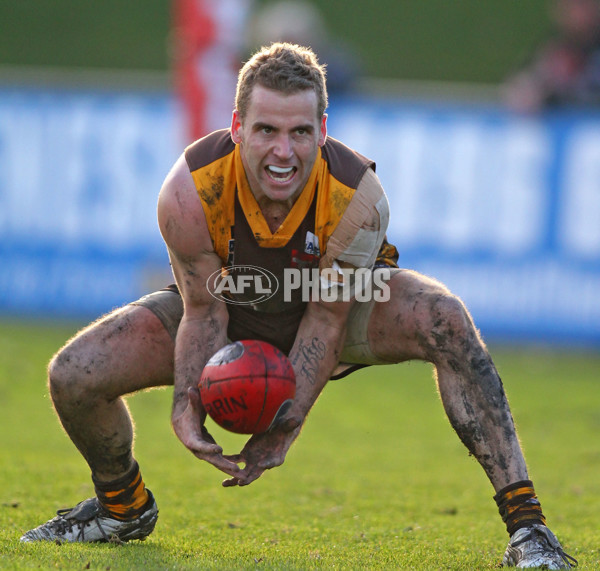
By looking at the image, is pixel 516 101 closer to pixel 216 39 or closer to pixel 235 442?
pixel 216 39

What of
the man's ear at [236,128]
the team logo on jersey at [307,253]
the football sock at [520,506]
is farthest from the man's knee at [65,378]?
the football sock at [520,506]

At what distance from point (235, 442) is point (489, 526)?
112 inches

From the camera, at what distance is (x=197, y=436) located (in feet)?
14.9

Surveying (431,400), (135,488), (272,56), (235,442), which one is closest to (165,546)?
(135,488)

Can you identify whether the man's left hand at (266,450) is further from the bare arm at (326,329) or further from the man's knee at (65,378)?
the man's knee at (65,378)

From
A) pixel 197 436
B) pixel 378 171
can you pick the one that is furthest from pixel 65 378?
pixel 378 171

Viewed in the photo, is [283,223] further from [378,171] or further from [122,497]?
[378,171]

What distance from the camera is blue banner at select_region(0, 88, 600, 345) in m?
12.4

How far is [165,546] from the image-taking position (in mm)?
4941

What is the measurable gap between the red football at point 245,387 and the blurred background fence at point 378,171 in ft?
26.5

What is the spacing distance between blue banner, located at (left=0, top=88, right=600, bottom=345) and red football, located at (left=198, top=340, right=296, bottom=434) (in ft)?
26.4

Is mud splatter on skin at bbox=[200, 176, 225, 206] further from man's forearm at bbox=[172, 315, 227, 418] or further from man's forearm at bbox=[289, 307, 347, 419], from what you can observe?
man's forearm at bbox=[289, 307, 347, 419]

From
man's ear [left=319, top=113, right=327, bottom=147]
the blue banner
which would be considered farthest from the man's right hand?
the blue banner

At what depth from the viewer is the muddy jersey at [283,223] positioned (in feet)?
15.6
